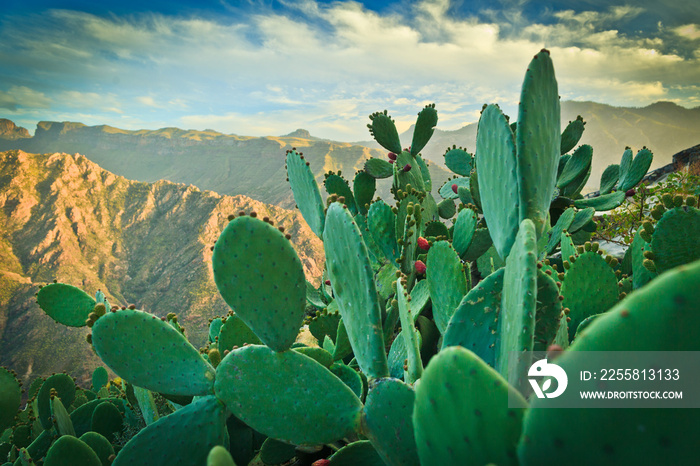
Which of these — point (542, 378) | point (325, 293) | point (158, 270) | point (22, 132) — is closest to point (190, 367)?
point (542, 378)

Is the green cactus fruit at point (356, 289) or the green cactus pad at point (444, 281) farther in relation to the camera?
the green cactus pad at point (444, 281)

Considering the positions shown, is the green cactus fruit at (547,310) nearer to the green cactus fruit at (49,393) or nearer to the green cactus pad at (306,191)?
the green cactus pad at (306,191)

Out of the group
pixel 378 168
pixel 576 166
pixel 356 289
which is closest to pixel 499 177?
pixel 356 289

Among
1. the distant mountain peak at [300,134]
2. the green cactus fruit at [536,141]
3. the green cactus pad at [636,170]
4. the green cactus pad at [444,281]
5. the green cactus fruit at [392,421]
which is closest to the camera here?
the green cactus fruit at [392,421]

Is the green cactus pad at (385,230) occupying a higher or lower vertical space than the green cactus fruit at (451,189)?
lower

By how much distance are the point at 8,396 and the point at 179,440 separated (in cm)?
133

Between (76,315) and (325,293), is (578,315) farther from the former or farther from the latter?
(76,315)

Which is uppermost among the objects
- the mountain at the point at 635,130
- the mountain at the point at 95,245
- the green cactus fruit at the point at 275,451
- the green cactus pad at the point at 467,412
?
the mountain at the point at 635,130

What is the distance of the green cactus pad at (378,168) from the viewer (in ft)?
7.31

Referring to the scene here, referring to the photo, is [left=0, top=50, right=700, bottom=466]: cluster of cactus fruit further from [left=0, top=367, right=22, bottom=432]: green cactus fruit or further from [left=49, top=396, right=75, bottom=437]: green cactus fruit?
[left=0, top=367, right=22, bottom=432]: green cactus fruit

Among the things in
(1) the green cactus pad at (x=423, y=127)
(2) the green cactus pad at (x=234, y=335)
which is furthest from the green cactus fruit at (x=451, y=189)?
(2) the green cactus pad at (x=234, y=335)

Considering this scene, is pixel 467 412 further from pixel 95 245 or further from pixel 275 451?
pixel 95 245

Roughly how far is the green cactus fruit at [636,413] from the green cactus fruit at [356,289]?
41 centimetres

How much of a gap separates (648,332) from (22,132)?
126 m
